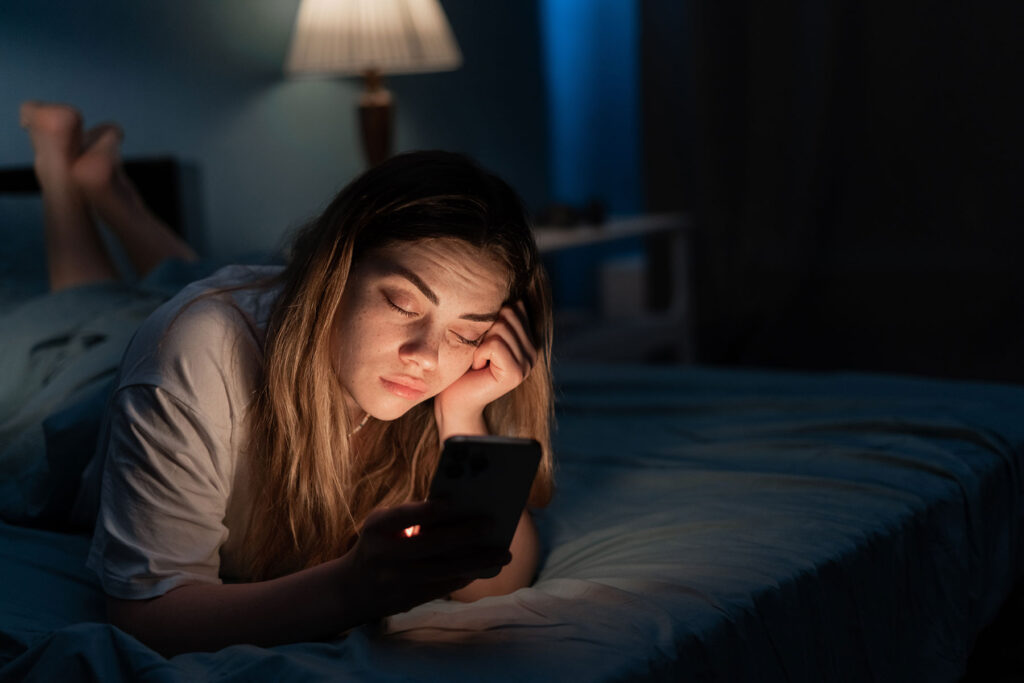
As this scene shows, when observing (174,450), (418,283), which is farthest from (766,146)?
(174,450)

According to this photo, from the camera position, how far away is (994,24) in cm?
321

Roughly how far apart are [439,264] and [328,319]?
12 centimetres

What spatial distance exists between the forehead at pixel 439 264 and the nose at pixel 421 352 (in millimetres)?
49

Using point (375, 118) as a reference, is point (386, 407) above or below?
below

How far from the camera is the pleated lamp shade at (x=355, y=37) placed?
239 cm

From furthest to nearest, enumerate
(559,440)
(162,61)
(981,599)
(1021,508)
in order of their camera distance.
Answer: (162,61), (559,440), (1021,508), (981,599)

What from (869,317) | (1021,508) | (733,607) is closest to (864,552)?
(733,607)

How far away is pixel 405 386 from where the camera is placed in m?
0.98

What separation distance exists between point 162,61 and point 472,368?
1.55 metres

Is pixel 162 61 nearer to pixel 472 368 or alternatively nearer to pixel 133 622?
pixel 472 368

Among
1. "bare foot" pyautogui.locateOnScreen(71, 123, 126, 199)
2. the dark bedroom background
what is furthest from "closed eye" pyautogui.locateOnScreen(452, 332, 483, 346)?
the dark bedroom background

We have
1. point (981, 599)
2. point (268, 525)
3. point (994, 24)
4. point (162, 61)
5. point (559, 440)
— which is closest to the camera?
point (268, 525)

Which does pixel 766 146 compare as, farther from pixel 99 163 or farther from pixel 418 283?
pixel 418 283

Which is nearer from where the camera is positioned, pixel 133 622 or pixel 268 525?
pixel 133 622
